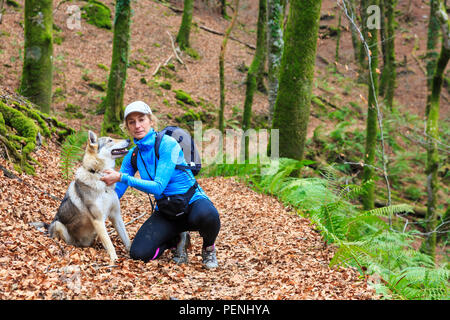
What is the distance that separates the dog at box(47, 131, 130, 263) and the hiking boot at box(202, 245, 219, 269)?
1169 millimetres

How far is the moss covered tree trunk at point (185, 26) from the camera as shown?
21656 mm

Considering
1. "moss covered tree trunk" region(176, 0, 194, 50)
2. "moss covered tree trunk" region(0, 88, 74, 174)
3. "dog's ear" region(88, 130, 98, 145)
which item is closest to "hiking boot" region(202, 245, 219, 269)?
"dog's ear" region(88, 130, 98, 145)

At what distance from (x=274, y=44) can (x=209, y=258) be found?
390 inches

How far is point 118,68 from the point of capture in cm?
1233

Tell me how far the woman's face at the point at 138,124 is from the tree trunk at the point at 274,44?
27.8 feet

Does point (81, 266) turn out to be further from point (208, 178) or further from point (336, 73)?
point (336, 73)

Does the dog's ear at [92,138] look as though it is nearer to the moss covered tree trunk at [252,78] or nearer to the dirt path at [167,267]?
the dirt path at [167,267]

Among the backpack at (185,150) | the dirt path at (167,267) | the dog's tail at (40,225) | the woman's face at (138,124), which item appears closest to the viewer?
the dirt path at (167,267)

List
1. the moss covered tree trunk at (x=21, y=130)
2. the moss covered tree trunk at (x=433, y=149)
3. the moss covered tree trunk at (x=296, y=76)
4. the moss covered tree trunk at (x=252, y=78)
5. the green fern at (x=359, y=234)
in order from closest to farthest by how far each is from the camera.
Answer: the green fern at (x=359, y=234)
the moss covered tree trunk at (x=21, y=130)
the moss covered tree trunk at (x=296, y=76)
the moss covered tree trunk at (x=433, y=149)
the moss covered tree trunk at (x=252, y=78)

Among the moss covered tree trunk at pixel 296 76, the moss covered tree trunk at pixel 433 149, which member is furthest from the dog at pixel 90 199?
the moss covered tree trunk at pixel 433 149

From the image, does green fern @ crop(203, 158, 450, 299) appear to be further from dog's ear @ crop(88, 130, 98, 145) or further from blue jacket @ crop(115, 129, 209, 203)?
dog's ear @ crop(88, 130, 98, 145)

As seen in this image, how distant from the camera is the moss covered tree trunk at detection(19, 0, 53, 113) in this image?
32.0ft
